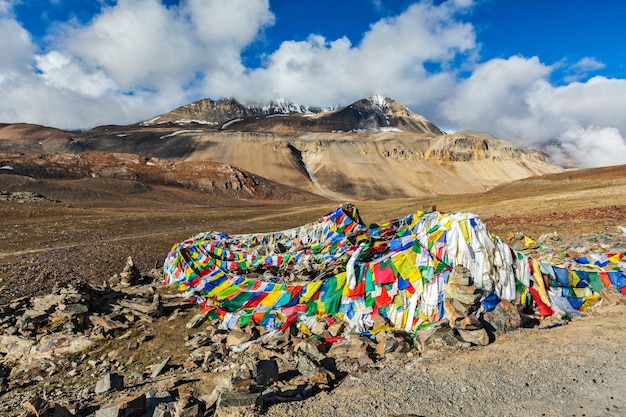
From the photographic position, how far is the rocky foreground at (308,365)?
4586mm

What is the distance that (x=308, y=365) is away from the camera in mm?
5699

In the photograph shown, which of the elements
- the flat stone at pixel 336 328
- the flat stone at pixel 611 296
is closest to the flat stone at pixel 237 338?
the flat stone at pixel 336 328

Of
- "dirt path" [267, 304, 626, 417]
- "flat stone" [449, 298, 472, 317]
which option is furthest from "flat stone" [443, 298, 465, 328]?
"dirt path" [267, 304, 626, 417]

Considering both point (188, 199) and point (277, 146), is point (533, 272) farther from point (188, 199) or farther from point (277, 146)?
point (277, 146)

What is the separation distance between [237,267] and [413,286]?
21.6ft

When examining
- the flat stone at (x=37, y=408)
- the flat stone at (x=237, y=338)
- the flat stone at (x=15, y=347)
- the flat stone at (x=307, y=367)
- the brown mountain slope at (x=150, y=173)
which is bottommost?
the flat stone at (x=15, y=347)

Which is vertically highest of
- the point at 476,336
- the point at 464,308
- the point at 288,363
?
the point at 464,308

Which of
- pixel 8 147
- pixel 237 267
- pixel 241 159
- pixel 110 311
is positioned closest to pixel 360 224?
pixel 237 267

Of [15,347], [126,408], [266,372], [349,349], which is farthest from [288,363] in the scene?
[15,347]

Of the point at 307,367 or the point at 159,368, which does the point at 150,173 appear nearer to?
the point at 159,368

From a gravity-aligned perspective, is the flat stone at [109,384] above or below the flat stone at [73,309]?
below

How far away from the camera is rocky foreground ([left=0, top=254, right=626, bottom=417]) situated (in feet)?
15.0

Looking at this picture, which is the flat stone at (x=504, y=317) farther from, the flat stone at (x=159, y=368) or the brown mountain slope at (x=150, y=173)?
the brown mountain slope at (x=150, y=173)

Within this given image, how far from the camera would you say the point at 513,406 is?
4.38 m
